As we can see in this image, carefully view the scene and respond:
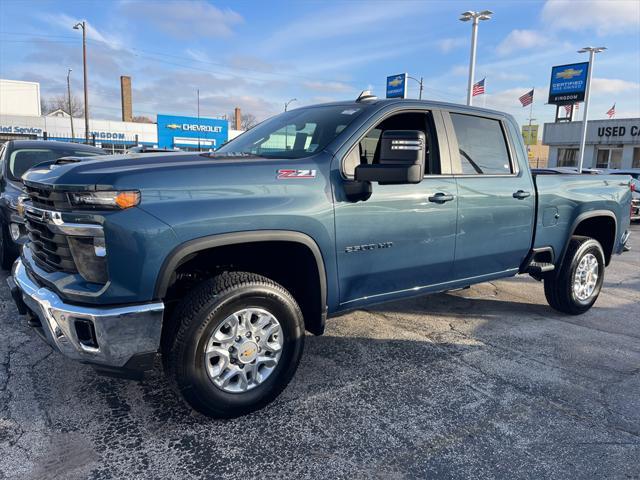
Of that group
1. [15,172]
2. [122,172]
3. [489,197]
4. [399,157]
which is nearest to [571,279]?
[489,197]

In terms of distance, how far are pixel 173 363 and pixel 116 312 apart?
45cm

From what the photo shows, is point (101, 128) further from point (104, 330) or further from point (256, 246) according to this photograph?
point (104, 330)

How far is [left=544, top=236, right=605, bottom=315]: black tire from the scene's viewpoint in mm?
5113

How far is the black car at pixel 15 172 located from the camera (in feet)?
18.9

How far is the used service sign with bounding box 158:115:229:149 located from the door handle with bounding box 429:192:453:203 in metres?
39.1

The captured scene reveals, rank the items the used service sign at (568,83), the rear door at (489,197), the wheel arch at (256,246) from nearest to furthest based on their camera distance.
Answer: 1. the wheel arch at (256,246)
2. the rear door at (489,197)
3. the used service sign at (568,83)

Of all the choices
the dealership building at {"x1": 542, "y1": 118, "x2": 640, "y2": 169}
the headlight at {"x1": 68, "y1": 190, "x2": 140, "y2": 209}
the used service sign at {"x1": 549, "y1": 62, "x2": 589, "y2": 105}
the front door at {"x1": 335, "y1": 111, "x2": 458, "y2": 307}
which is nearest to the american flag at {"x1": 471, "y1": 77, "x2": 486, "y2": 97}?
the used service sign at {"x1": 549, "y1": 62, "x2": 589, "y2": 105}

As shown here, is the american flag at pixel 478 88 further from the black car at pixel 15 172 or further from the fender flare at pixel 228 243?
the fender flare at pixel 228 243

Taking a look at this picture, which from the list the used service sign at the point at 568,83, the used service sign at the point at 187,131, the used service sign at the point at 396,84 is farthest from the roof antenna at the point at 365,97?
the used service sign at the point at 187,131

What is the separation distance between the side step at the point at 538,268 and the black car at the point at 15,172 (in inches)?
208

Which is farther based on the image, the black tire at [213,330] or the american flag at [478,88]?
the american flag at [478,88]

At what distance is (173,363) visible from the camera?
9.11ft

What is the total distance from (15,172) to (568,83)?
34.2 metres

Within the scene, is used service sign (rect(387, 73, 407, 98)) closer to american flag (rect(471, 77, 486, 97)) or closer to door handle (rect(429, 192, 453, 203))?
american flag (rect(471, 77, 486, 97))
